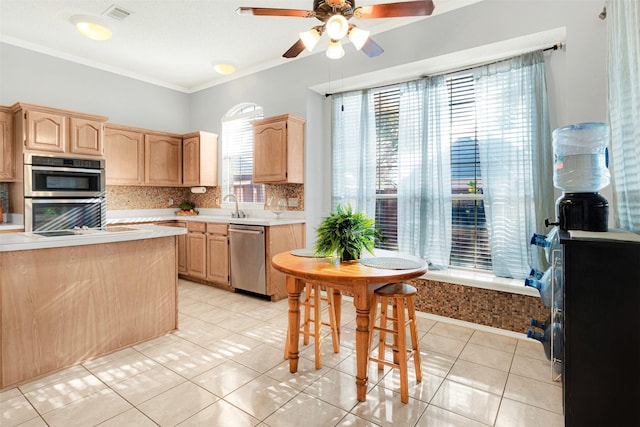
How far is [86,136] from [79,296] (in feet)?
8.59

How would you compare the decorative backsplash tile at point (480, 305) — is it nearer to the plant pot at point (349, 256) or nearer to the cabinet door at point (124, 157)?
the plant pot at point (349, 256)

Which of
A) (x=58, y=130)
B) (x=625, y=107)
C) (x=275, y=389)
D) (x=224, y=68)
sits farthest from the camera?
(x=224, y=68)

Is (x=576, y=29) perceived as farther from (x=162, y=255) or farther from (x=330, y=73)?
(x=162, y=255)

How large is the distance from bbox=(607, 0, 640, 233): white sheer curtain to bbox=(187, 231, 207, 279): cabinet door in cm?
423

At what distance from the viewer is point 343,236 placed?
219cm

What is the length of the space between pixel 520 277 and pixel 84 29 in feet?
16.0

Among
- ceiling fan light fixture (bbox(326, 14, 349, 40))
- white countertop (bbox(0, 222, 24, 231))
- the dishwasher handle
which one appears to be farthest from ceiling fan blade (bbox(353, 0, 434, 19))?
white countertop (bbox(0, 222, 24, 231))

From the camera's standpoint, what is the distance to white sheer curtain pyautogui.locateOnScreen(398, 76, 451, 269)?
11.3 feet

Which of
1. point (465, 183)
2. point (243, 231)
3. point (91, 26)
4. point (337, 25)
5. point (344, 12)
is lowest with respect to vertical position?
point (243, 231)

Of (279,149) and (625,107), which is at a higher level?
(279,149)

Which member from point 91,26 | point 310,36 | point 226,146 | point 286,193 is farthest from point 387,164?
point 91,26

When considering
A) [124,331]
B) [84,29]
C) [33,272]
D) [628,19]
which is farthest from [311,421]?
[84,29]

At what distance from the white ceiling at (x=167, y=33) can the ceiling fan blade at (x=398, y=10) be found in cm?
138

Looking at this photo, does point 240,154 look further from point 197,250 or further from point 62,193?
point 62,193
